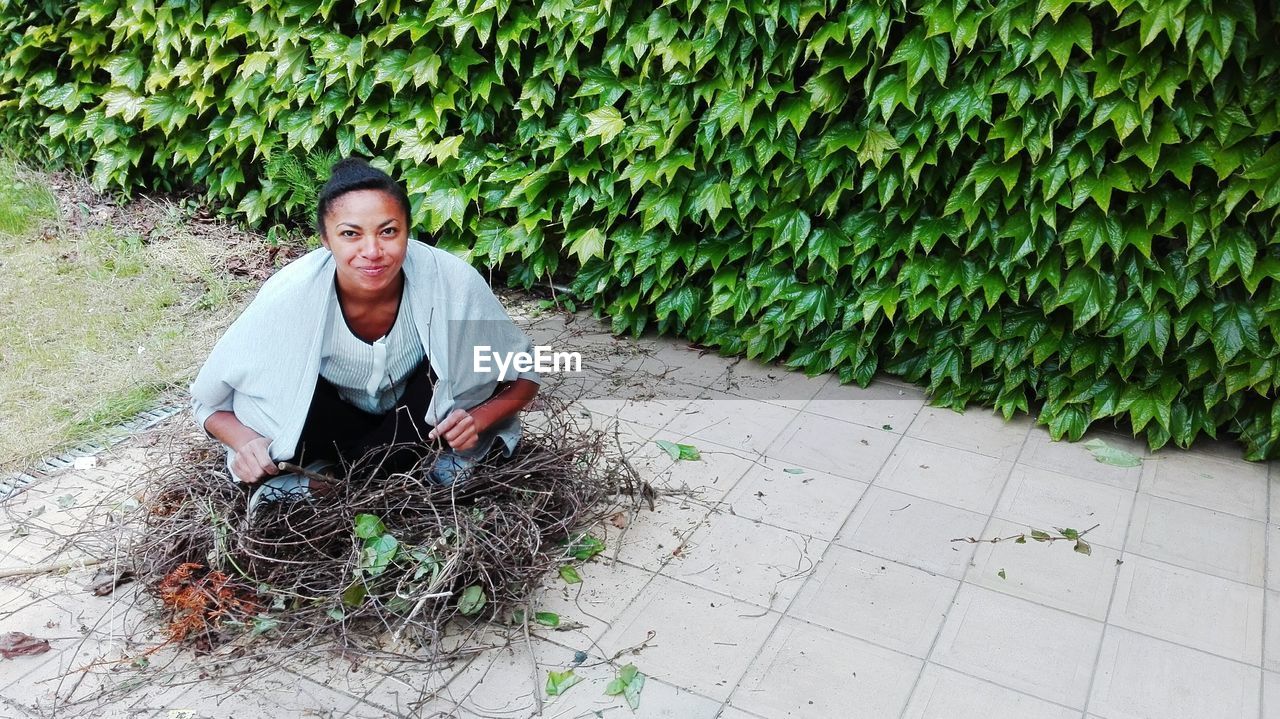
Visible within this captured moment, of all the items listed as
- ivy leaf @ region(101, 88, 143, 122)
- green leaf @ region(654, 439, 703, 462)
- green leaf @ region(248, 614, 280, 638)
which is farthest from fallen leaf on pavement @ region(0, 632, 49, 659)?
ivy leaf @ region(101, 88, 143, 122)

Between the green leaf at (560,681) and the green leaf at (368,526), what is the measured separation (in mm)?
605

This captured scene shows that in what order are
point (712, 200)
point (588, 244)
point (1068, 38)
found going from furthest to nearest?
point (588, 244), point (712, 200), point (1068, 38)

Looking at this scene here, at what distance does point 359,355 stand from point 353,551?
1.71 ft

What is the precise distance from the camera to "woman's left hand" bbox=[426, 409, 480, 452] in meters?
2.75

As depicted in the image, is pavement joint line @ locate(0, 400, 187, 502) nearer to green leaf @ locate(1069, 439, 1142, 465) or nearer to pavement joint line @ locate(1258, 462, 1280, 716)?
green leaf @ locate(1069, 439, 1142, 465)

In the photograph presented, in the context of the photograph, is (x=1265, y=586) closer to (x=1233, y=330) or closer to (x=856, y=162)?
(x=1233, y=330)

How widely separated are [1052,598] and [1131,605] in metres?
0.21

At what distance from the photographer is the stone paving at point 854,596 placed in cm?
242

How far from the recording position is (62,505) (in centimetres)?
319

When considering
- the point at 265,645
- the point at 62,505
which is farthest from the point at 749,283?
the point at 62,505

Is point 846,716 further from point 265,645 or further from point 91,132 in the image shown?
point 91,132

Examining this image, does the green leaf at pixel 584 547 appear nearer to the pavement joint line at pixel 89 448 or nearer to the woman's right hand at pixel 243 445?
the woman's right hand at pixel 243 445

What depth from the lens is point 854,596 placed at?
280 cm

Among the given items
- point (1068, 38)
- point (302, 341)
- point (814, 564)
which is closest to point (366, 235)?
point (302, 341)
